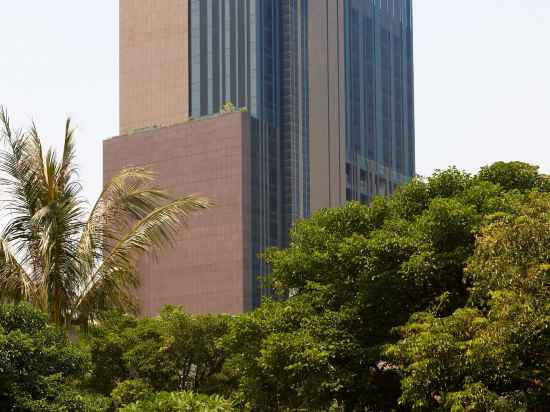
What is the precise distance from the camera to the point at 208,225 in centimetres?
12544

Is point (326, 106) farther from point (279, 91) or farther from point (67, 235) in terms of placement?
point (67, 235)

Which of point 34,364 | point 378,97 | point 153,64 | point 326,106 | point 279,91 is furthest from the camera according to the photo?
point 378,97

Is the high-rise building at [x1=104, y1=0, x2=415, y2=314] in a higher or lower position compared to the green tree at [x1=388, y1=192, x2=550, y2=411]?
higher

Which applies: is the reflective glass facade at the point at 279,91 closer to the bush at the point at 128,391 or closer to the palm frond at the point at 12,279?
the bush at the point at 128,391

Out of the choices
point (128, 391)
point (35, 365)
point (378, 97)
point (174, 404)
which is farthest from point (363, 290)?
point (378, 97)

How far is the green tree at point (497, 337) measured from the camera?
24.5m

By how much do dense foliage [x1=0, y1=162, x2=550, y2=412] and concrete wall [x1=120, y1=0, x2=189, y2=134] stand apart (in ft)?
338

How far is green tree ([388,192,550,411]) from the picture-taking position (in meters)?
24.5

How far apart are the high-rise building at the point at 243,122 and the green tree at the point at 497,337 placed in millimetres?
94882

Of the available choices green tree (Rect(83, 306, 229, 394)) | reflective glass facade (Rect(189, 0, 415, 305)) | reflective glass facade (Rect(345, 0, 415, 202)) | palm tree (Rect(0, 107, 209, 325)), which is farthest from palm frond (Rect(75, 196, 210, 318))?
reflective glass facade (Rect(345, 0, 415, 202))

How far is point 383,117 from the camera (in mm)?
150125

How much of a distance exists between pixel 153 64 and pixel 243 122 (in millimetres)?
19879

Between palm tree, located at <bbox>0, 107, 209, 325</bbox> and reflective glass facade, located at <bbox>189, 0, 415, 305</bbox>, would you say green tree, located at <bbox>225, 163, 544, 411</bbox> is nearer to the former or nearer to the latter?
palm tree, located at <bbox>0, 107, 209, 325</bbox>

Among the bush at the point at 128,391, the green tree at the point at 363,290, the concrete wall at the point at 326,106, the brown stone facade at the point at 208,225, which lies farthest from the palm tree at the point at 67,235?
the concrete wall at the point at 326,106
